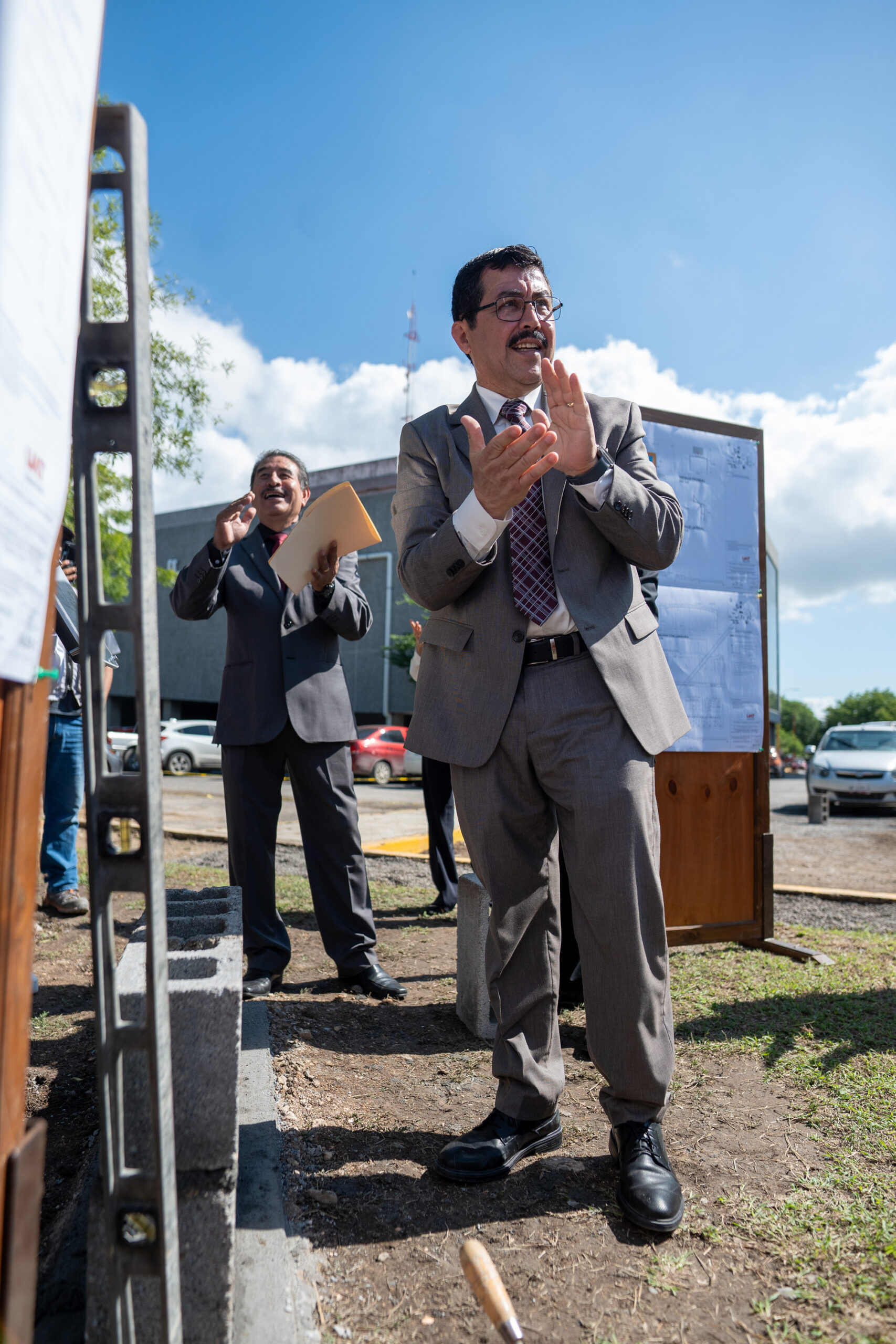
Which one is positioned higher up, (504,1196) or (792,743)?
(504,1196)

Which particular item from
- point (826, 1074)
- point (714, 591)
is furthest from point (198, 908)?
point (714, 591)

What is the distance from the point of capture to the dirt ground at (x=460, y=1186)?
1.70m

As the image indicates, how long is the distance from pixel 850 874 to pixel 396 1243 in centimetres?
693

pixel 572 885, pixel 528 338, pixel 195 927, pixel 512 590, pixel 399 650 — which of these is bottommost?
pixel 195 927

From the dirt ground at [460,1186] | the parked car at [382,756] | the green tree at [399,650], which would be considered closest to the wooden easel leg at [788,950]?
the dirt ground at [460,1186]

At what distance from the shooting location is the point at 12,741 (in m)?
1.02

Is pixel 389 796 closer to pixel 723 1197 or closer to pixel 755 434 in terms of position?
pixel 755 434

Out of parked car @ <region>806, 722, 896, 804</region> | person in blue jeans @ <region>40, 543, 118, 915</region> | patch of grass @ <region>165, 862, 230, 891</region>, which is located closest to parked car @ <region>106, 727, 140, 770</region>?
patch of grass @ <region>165, 862, 230, 891</region>

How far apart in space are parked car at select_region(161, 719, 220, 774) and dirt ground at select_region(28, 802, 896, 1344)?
20223mm

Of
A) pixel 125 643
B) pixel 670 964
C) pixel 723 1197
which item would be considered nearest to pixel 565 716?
pixel 723 1197

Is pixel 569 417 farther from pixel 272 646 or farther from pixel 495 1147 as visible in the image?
pixel 272 646

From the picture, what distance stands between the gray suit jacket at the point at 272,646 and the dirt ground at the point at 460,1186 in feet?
3.57

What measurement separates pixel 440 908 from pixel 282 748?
7.65 feet

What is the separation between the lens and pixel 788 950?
4566mm
